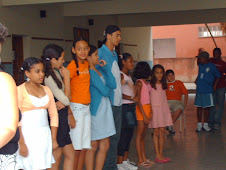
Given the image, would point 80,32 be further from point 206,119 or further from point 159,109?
point 159,109

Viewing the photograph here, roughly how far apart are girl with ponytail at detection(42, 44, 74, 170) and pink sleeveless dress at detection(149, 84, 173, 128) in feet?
6.48

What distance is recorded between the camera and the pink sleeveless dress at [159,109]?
224 inches

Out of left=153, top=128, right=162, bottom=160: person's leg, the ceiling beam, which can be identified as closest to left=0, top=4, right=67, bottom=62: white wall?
the ceiling beam

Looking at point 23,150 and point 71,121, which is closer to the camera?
point 23,150

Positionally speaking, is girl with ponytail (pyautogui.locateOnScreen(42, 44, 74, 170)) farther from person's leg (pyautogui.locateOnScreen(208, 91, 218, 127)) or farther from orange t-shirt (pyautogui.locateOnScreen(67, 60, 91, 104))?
person's leg (pyautogui.locateOnScreen(208, 91, 218, 127))

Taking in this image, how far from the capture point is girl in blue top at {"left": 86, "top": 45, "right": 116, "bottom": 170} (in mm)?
4426

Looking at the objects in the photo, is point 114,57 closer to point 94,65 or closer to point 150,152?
point 94,65

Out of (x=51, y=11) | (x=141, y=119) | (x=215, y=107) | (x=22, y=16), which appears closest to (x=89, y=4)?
(x=51, y=11)

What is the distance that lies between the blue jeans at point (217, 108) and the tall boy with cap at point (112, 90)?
→ 13.7ft

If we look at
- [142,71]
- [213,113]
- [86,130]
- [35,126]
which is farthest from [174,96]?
[35,126]

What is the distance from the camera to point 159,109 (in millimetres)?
5730

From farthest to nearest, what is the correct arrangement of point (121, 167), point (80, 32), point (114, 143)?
point (80, 32), point (121, 167), point (114, 143)

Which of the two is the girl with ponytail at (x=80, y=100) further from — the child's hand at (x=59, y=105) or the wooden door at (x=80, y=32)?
the wooden door at (x=80, y=32)

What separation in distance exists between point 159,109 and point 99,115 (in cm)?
148
